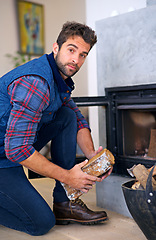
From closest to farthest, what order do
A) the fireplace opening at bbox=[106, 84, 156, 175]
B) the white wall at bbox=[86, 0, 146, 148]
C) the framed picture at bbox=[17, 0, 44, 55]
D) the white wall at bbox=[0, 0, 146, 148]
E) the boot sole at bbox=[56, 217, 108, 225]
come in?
the boot sole at bbox=[56, 217, 108, 225] < the fireplace opening at bbox=[106, 84, 156, 175] < the white wall at bbox=[86, 0, 146, 148] < the white wall at bbox=[0, 0, 146, 148] < the framed picture at bbox=[17, 0, 44, 55]

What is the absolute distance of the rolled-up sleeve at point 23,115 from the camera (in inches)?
58.3

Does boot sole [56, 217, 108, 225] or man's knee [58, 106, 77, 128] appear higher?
man's knee [58, 106, 77, 128]

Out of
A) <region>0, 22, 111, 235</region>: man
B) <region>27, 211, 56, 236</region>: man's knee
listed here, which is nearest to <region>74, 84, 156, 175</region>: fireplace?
<region>0, 22, 111, 235</region>: man

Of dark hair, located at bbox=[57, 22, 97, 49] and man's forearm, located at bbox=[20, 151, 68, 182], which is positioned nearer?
man's forearm, located at bbox=[20, 151, 68, 182]

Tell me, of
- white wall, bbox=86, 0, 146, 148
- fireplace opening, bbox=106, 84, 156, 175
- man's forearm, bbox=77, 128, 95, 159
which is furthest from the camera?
white wall, bbox=86, 0, 146, 148

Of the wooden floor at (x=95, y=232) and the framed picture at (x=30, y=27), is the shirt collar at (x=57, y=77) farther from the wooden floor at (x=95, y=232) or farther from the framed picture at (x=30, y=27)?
the framed picture at (x=30, y=27)

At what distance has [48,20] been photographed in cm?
442

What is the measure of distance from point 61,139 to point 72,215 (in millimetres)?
407

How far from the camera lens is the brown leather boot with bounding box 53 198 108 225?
1.84 meters

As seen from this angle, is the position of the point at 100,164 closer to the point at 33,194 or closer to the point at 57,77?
the point at 33,194

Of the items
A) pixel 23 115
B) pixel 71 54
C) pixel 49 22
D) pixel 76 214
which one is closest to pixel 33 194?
pixel 76 214

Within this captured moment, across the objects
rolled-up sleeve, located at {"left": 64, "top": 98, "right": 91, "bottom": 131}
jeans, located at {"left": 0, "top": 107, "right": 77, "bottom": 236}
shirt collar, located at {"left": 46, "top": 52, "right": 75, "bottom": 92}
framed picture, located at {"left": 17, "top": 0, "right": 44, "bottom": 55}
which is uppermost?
framed picture, located at {"left": 17, "top": 0, "right": 44, "bottom": 55}

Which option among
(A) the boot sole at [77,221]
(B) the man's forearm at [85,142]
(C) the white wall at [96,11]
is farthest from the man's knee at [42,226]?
(C) the white wall at [96,11]

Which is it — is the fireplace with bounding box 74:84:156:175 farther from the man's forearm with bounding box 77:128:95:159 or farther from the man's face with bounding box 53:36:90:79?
the man's face with bounding box 53:36:90:79
